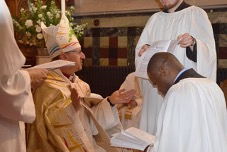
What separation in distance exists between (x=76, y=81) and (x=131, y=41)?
3.38m

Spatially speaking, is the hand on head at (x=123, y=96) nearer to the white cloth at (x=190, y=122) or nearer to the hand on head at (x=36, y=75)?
the hand on head at (x=36, y=75)

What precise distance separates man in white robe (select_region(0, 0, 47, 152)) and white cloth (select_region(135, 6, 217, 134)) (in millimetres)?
1145

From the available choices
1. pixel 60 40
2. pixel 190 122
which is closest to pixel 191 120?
pixel 190 122

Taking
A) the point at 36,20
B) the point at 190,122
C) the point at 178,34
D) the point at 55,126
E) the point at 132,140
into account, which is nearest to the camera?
the point at 190,122

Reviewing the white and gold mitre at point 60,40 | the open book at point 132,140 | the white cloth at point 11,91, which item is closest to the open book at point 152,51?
the open book at point 132,140

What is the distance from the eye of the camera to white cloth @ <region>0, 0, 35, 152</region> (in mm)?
2277

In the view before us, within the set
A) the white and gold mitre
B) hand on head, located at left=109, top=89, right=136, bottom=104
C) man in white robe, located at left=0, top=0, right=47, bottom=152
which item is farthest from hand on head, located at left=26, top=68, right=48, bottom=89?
the white and gold mitre

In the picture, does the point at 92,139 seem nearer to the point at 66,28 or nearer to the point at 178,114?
the point at 66,28

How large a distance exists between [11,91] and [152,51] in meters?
1.14

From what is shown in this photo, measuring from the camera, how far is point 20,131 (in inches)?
104

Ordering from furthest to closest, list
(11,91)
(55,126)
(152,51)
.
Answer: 1. (55,126)
2. (152,51)
3. (11,91)

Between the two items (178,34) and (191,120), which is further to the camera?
(178,34)

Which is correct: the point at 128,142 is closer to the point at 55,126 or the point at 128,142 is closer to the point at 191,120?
the point at 191,120

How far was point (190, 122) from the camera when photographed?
2129 mm
